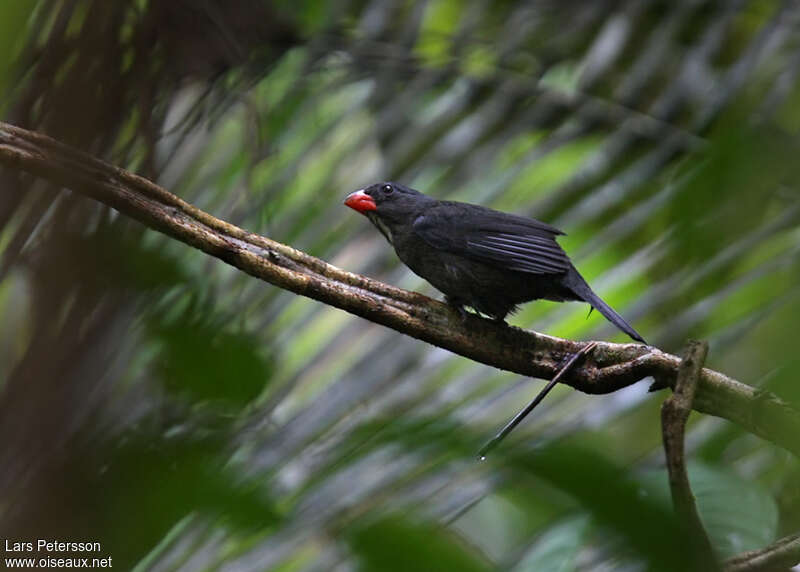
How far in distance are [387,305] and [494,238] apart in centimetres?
117

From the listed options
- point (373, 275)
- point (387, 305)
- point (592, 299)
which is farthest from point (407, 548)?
point (373, 275)

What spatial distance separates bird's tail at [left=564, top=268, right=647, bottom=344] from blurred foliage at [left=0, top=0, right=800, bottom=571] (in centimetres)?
12

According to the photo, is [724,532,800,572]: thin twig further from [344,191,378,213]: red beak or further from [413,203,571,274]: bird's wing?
[344,191,378,213]: red beak

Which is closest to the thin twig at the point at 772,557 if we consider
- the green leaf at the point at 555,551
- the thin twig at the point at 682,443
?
the thin twig at the point at 682,443

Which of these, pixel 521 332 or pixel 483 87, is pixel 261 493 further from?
pixel 483 87

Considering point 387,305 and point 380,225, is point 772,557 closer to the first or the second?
point 387,305

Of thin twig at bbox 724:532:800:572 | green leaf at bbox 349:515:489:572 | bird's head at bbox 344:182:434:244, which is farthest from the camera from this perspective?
bird's head at bbox 344:182:434:244

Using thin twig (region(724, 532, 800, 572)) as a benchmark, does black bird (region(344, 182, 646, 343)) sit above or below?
above

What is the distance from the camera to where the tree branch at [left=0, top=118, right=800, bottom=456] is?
1.61m

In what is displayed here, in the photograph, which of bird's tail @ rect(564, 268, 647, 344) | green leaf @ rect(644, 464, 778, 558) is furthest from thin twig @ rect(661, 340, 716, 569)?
bird's tail @ rect(564, 268, 647, 344)

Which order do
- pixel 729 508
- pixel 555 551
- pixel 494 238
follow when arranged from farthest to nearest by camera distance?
pixel 494 238 < pixel 729 508 < pixel 555 551

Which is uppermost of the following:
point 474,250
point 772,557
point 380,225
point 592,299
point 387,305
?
point 380,225

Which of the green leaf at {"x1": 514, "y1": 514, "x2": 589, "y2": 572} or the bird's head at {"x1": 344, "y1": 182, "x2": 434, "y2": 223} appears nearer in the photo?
the green leaf at {"x1": 514, "y1": 514, "x2": 589, "y2": 572}

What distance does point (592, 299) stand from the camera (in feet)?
8.87
